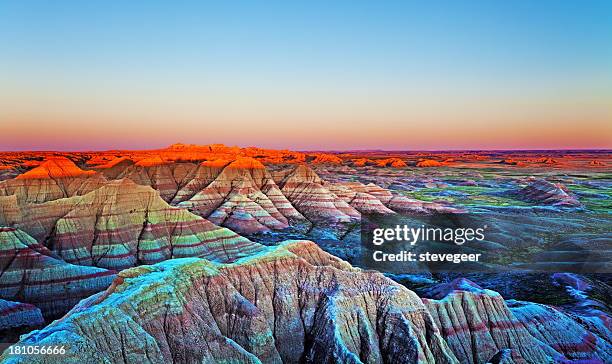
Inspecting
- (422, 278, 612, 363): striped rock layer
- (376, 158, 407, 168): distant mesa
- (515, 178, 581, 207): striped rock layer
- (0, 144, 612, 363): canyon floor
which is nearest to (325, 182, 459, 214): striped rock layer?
(0, 144, 612, 363): canyon floor

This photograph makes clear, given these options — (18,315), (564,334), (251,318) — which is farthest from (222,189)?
(564,334)

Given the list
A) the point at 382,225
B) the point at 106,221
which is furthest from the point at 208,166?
the point at 106,221

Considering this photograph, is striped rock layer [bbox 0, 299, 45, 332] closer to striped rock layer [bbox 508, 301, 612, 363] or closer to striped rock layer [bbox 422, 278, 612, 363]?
striped rock layer [bbox 422, 278, 612, 363]

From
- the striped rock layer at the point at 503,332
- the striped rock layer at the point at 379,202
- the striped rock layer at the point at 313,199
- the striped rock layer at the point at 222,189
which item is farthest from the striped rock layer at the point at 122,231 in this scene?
the striped rock layer at the point at 379,202

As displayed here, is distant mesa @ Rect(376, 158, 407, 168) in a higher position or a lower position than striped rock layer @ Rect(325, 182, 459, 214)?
higher

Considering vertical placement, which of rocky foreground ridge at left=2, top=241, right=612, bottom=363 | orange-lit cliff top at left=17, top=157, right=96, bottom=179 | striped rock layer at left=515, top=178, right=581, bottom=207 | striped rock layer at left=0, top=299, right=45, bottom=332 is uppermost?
orange-lit cliff top at left=17, top=157, right=96, bottom=179

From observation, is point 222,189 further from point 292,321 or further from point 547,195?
point 547,195

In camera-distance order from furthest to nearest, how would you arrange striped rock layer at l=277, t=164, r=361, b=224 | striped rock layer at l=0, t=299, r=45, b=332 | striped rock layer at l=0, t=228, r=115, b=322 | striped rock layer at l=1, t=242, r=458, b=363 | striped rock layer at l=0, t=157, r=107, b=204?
striped rock layer at l=277, t=164, r=361, b=224, striped rock layer at l=0, t=157, r=107, b=204, striped rock layer at l=0, t=228, r=115, b=322, striped rock layer at l=0, t=299, r=45, b=332, striped rock layer at l=1, t=242, r=458, b=363
